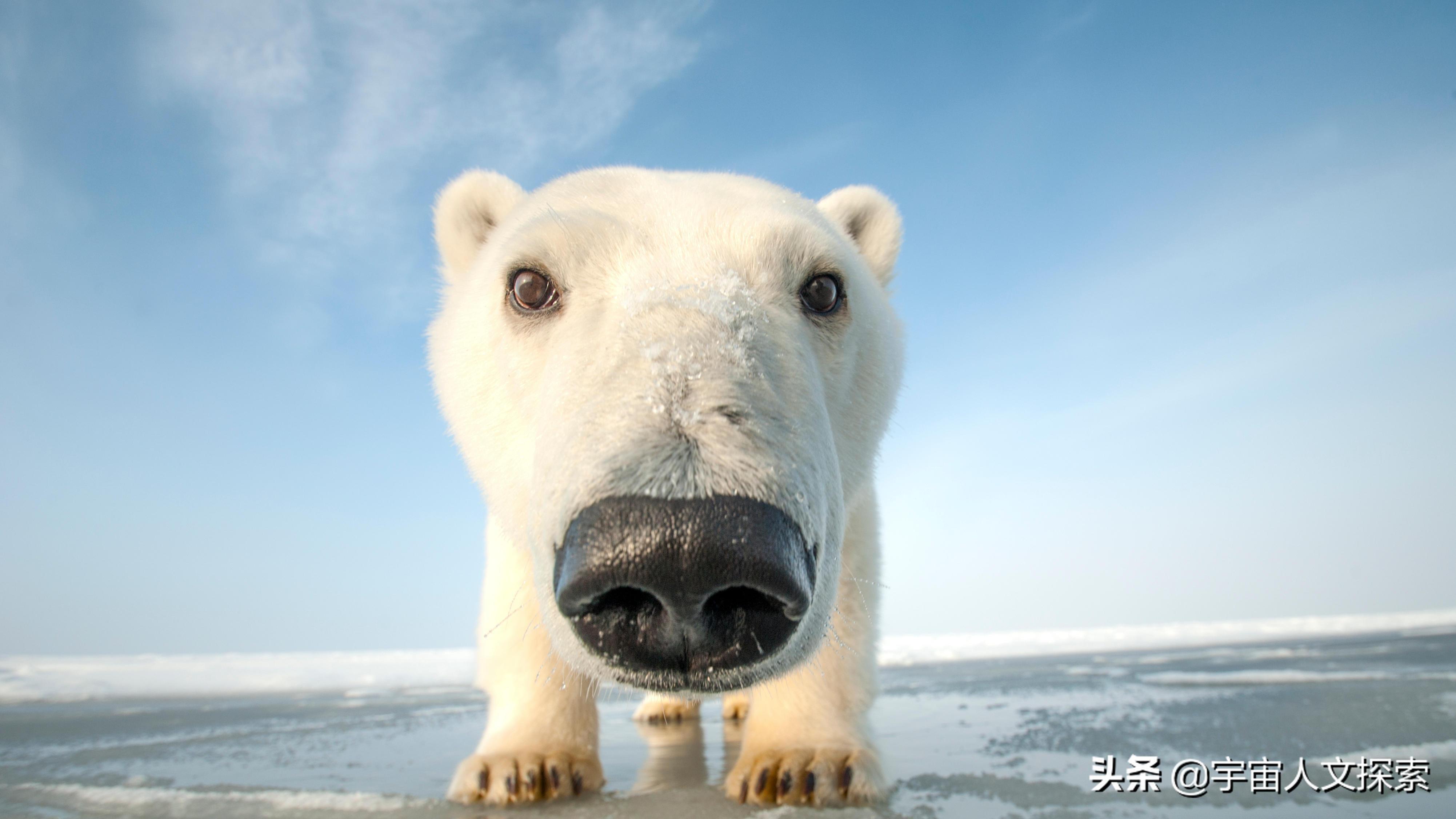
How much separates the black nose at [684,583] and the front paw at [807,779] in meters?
1.30

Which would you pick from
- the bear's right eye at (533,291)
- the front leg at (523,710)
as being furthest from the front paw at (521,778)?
the bear's right eye at (533,291)

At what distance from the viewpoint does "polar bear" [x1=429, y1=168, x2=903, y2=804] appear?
1.31 metres

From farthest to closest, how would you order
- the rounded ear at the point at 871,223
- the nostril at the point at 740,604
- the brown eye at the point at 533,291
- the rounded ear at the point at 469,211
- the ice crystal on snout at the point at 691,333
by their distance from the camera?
the rounded ear at the point at 871,223
the rounded ear at the point at 469,211
the brown eye at the point at 533,291
the ice crystal on snout at the point at 691,333
the nostril at the point at 740,604

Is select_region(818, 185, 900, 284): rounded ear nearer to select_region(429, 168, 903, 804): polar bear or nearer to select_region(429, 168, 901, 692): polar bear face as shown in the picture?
select_region(429, 168, 903, 804): polar bear

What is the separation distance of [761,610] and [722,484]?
265mm

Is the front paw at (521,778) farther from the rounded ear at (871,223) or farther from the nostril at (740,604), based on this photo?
the rounded ear at (871,223)

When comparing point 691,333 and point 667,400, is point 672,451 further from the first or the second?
point 691,333

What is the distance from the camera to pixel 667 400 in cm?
151

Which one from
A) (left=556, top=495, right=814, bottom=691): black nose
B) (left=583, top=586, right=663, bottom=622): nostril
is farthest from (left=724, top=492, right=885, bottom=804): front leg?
(left=583, top=586, right=663, bottom=622): nostril

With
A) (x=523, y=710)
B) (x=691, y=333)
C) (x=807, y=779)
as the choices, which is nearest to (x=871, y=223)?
(x=691, y=333)

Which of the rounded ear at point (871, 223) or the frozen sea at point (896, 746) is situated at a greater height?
the rounded ear at point (871, 223)

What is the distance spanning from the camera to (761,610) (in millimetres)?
1374

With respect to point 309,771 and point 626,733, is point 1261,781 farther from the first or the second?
point 309,771

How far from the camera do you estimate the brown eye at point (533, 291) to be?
2.50 m
